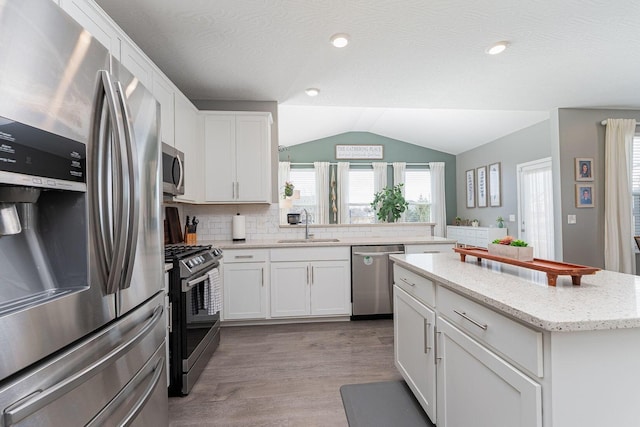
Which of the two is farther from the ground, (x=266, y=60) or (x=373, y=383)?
(x=266, y=60)

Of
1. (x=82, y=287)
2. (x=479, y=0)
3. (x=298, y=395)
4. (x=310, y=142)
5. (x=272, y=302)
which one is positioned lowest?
(x=298, y=395)

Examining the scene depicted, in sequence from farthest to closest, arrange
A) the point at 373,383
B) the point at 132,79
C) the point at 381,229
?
the point at 381,229 < the point at 373,383 < the point at 132,79

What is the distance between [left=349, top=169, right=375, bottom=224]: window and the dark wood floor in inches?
186

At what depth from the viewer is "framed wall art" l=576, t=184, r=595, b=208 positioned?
149 inches

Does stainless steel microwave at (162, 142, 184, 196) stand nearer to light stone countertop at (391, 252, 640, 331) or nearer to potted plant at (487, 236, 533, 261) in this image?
light stone countertop at (391, 252, 640, 331)

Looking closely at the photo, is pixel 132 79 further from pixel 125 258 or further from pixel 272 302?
pixel 272 302

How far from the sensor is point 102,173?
2.94ft

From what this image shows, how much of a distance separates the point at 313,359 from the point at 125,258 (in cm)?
180

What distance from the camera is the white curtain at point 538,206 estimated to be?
4.91 metres

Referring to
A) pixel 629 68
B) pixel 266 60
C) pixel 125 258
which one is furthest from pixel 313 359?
pixel 629 68

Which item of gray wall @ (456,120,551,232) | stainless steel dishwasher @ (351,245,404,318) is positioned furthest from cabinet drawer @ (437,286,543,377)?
gray wall @ (456,120,551,232)

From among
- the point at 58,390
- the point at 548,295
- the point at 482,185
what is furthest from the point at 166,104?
the point at 482,185

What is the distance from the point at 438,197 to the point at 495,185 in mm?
1609

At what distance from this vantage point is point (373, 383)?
199 cm
